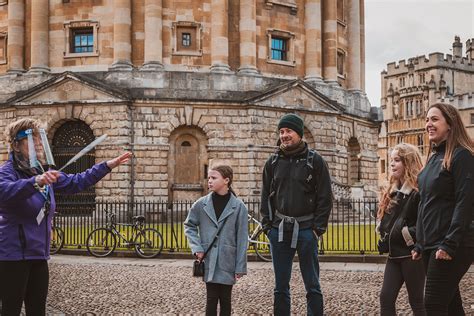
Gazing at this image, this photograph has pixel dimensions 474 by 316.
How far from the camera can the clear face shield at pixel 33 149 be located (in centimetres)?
570

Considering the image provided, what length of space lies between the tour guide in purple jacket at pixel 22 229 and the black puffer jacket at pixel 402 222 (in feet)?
11.2

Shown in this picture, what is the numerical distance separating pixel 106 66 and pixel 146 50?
2287mm

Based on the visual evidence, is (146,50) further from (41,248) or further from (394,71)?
(394,71)

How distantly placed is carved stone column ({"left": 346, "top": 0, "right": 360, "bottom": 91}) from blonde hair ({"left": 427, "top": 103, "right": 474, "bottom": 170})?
3418 centimetres

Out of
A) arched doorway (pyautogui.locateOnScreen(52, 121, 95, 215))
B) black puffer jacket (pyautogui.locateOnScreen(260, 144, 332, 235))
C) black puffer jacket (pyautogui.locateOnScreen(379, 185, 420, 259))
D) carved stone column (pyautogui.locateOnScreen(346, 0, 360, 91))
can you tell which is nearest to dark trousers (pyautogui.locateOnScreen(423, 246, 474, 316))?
black puffer jacket (pyautogui.locateOnScreen(379, 185, 420, 259))

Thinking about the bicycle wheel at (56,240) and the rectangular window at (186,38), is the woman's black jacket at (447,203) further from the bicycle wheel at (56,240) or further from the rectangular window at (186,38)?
the rectangular window at (186,38)

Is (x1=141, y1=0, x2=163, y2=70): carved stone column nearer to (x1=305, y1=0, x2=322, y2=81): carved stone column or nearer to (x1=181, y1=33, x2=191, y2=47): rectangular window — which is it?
(x1=181, y1=33, x2=191, y2=47): rectangular window

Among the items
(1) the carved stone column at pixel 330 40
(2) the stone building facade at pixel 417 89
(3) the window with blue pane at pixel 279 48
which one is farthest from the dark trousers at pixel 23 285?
(2) the stone building facade at pixel 417 89

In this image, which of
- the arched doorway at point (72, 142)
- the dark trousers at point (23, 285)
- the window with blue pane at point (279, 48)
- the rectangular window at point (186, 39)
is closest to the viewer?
the dark trousers at point (23, 285)

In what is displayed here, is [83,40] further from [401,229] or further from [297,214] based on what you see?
[401,229]

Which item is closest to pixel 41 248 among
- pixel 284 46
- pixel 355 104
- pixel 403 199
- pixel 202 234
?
pixel 202 234

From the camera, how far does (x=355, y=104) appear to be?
1515 inches

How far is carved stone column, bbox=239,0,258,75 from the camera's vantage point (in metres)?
33.6

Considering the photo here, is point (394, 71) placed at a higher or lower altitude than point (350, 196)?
higher
